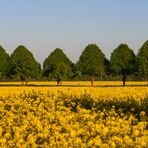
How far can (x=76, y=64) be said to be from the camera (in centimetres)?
7950

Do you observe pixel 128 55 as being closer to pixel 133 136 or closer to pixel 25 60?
pixel 25 60

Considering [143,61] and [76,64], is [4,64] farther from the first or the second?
[143,61]

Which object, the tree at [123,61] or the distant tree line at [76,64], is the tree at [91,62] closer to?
the distant tree line at [76,64]

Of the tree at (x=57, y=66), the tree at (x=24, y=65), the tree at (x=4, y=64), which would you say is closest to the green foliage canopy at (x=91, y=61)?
the tree at (x=57, y=66)

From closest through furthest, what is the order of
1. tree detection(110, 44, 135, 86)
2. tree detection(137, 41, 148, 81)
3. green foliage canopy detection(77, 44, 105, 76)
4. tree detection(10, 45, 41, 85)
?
tree detection(137, 41, 148, 81)
tree detection(110, 44, 135, 86)
tree detection(10, 45, 41, 85)
green foliage canopy detection(77, 44, 105, 76)

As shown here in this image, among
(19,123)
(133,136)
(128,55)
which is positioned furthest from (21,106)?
(128,55)

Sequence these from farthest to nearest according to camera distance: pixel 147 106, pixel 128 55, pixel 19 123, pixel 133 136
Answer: pixel 128 55, pixel 147 106, pixel 19 123, pixel 133 136

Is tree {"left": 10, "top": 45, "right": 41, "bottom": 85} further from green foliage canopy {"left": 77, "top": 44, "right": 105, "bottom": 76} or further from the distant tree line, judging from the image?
green foliage canopy {"left": 77, "top": 44, "right": 105, "bottom": 76}

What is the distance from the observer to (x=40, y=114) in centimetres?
1702

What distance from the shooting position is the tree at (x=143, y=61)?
72213mm

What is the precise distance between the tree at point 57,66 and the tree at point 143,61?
10.7 metres

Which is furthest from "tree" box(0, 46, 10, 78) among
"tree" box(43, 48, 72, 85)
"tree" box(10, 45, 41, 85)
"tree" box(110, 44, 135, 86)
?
"tree" box(110, 44, 135, 86)

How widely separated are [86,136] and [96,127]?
61 centimetres

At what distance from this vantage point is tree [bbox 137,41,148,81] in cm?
7221
